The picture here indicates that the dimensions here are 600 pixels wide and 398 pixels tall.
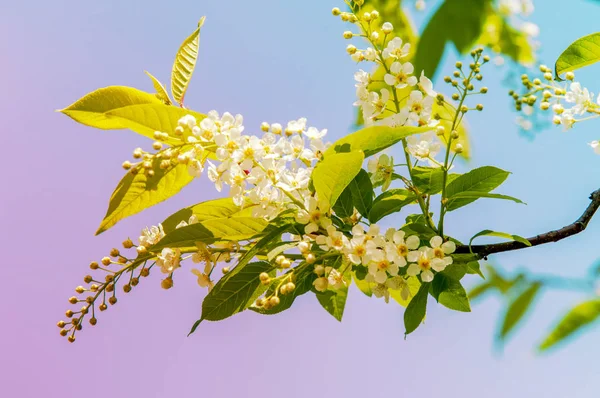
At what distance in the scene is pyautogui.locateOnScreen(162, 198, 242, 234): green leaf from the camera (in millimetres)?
1715

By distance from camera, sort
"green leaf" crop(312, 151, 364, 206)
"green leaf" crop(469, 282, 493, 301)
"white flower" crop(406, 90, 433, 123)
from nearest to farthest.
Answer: "green leaf" crop(469, 282, 493, 301) → "green leaf" crop(312, 151, 364, 206) → "white flower" crop(406, 90, 433, 123)

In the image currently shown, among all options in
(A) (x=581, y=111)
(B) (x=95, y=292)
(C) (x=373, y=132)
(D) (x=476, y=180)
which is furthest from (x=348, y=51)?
(B) (x=95, y=292)

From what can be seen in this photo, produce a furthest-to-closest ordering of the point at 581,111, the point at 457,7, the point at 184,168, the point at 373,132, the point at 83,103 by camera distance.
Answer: the point at 581,111 < the point at 184,168 < the point at 83,103 < the point at 373,132 < the point at 457,7

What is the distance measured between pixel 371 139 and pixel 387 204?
0.19 metres

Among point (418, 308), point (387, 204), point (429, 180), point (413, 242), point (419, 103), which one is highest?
point (419, 103)

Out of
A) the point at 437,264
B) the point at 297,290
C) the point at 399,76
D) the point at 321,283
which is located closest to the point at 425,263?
the point at 437,264

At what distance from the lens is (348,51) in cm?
171

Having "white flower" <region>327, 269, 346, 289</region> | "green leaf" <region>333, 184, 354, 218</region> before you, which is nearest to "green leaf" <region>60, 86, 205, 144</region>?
"green leaf" <region>333, 184, 354, 218</region>

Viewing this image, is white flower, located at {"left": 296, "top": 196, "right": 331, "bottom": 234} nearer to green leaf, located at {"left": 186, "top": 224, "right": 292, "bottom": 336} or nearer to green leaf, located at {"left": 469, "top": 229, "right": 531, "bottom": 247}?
green leaf, located at {"left": 186, "top": 224, "right": 292, "bottom": 336}

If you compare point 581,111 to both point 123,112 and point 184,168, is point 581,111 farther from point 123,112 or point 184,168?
point 123,112

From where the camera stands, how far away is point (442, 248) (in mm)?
1513

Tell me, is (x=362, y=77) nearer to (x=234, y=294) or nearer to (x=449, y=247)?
(x=449, y=247)

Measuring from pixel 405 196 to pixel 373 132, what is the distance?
0.25 metres

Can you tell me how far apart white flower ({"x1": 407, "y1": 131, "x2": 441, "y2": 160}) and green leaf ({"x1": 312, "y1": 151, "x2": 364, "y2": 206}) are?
247 millimetres
